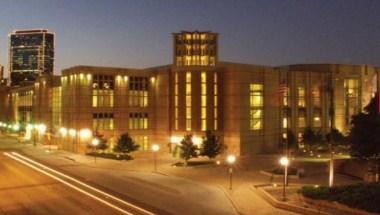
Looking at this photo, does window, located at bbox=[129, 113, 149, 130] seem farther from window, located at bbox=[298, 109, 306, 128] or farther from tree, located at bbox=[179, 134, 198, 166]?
window, located at bbox=[298, 109, 306, 128]

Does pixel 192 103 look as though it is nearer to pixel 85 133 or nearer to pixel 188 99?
pixel 188 99

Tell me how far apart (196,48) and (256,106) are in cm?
1137

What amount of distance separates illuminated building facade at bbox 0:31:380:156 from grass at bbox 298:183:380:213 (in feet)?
97.7

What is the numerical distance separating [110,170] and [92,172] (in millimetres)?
2134

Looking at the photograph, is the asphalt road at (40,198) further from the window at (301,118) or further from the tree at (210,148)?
the window at (301,118)

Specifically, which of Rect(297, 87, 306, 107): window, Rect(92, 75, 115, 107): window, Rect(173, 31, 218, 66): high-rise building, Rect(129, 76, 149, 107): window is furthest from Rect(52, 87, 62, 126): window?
Rect(297, 87, 306, 107): window

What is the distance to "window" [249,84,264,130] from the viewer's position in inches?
2544

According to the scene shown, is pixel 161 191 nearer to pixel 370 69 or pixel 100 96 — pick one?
pixel 100 96

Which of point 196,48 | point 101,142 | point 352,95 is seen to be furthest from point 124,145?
point 352,95

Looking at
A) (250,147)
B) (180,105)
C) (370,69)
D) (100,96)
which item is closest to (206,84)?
(180,105)

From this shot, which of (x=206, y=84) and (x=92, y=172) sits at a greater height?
(x=206, y=84)

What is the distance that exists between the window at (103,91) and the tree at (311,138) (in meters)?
27.6

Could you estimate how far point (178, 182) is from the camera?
40875 millimetres

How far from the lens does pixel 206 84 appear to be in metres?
65.6
